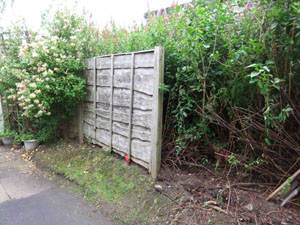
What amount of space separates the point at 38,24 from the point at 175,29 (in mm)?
3808

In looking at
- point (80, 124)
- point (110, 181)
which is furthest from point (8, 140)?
point (110, 181)

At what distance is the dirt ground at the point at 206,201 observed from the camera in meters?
2.27

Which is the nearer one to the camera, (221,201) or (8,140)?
(221,201)

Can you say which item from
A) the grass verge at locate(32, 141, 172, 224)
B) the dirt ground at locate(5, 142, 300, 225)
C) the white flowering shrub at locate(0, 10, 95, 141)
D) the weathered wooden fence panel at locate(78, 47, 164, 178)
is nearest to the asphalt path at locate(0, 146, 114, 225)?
the grass verge at locate(32, 141, 172, 224)

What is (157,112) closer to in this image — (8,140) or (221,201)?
(221,201)

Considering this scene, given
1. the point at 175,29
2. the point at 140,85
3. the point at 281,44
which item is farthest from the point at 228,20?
the point at 140,85

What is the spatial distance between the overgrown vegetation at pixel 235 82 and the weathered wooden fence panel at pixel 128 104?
0.28 metres

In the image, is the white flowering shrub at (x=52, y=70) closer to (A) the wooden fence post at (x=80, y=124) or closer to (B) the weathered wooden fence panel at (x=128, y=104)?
(A) the wooden fence post at (x=80, y=124)

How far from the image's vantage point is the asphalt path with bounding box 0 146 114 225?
9.27ft

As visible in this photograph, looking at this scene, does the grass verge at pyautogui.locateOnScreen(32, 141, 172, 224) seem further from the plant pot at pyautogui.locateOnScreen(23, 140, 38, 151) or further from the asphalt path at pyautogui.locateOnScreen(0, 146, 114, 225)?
the plant pot at pyautogui.locateOnScreen(23, 140, 38, 151)

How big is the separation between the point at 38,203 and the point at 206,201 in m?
2.34

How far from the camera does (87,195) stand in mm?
3387

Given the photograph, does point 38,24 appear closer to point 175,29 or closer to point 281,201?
point 175,29

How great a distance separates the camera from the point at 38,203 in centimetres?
326
